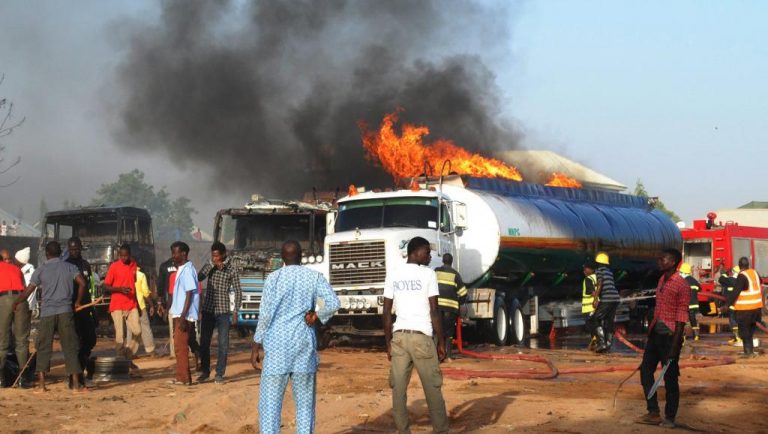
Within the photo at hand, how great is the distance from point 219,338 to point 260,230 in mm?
7902

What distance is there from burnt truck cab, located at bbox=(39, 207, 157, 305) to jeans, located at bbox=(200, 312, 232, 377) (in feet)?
46.9

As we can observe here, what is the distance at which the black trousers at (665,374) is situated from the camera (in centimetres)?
1073

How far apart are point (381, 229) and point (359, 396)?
24.8ft

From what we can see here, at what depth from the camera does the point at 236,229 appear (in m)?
22.5

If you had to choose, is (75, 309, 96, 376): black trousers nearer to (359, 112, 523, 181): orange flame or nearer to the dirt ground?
the dirt ground

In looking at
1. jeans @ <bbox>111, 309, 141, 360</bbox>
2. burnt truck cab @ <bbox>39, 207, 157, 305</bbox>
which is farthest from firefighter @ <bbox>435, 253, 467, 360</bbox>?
burnt truck cab @ <bbox>39, 207, 157, 305</bbox>

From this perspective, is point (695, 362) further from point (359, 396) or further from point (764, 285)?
point (764, 285)

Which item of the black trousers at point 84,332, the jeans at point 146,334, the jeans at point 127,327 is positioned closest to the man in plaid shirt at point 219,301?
the black trousers at point 84,332

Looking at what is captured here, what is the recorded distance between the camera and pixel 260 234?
22.4 meters

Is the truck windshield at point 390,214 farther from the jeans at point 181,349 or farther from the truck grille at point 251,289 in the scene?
the jeans at point 181,349

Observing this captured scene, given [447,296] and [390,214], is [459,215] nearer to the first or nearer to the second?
[390,214]

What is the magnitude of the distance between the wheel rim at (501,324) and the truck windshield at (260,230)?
4.21m

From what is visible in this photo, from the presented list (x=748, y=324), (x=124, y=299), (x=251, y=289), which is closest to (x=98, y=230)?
(x=251, y=289)

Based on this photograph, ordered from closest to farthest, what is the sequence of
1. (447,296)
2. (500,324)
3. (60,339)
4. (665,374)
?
(665,374), (60,339), (447,296), (500,324)
